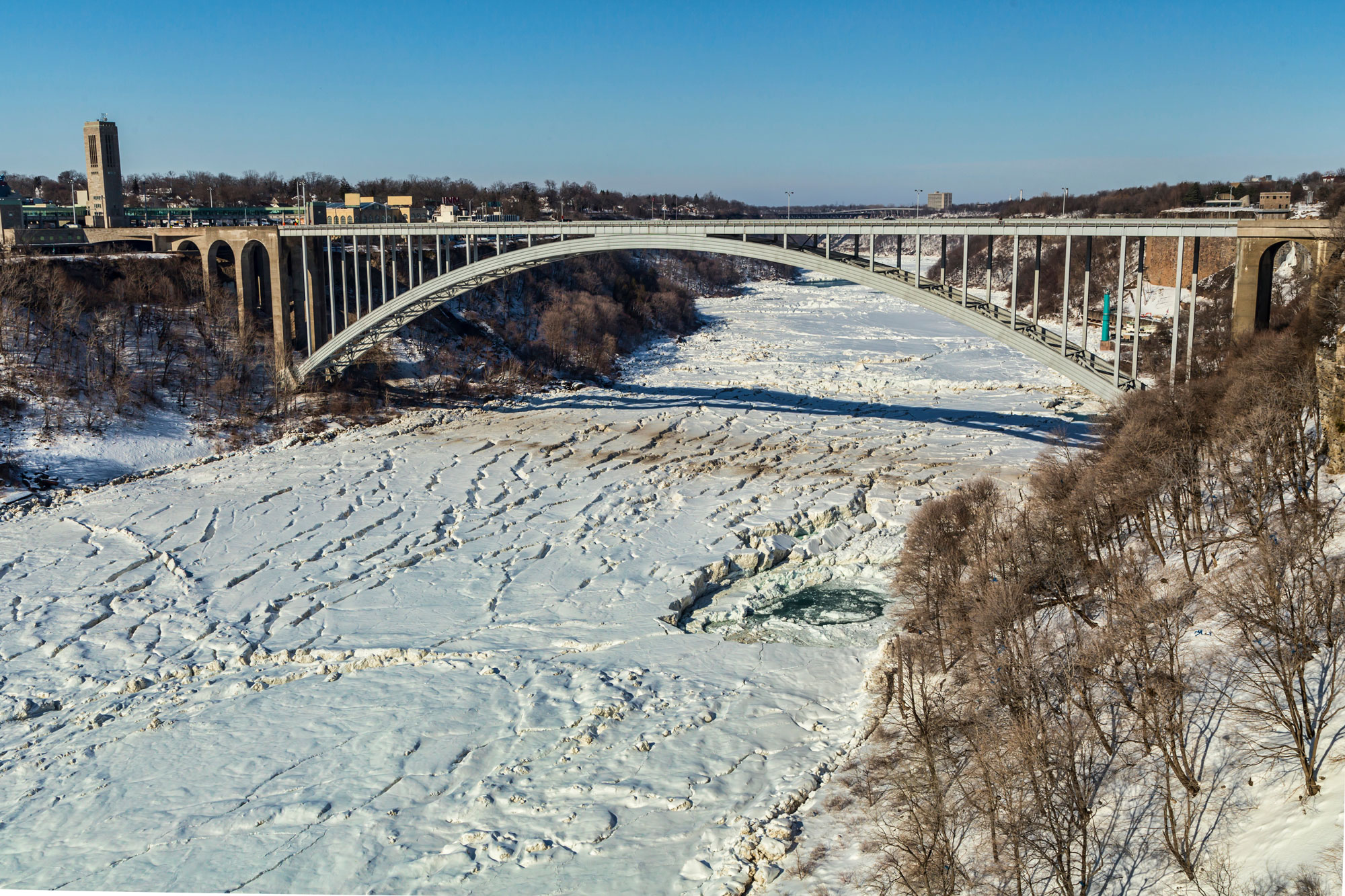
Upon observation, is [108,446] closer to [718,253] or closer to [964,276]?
[718,253]

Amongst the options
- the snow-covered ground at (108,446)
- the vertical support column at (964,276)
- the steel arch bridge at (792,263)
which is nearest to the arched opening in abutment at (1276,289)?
the steel arch bridge at (792,263)

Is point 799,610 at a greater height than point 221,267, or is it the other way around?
point 221,267

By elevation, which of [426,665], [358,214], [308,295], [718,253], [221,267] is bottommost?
[426,665]

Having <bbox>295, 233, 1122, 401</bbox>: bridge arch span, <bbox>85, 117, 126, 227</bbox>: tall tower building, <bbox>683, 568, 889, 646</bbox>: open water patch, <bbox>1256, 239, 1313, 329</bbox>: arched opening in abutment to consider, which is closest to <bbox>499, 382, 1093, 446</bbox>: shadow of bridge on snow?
<bbox>295, 233, 1122, 401</bbox>: bridge arch span

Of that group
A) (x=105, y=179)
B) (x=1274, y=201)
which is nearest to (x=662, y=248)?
(x=1274, y=201)

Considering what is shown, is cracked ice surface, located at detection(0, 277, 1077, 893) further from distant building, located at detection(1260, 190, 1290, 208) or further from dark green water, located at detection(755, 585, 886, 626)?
distant building, located at detection(1260, 190, 1290, 208)

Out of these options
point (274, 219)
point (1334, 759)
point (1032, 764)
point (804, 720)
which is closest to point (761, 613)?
point (804, 720)
